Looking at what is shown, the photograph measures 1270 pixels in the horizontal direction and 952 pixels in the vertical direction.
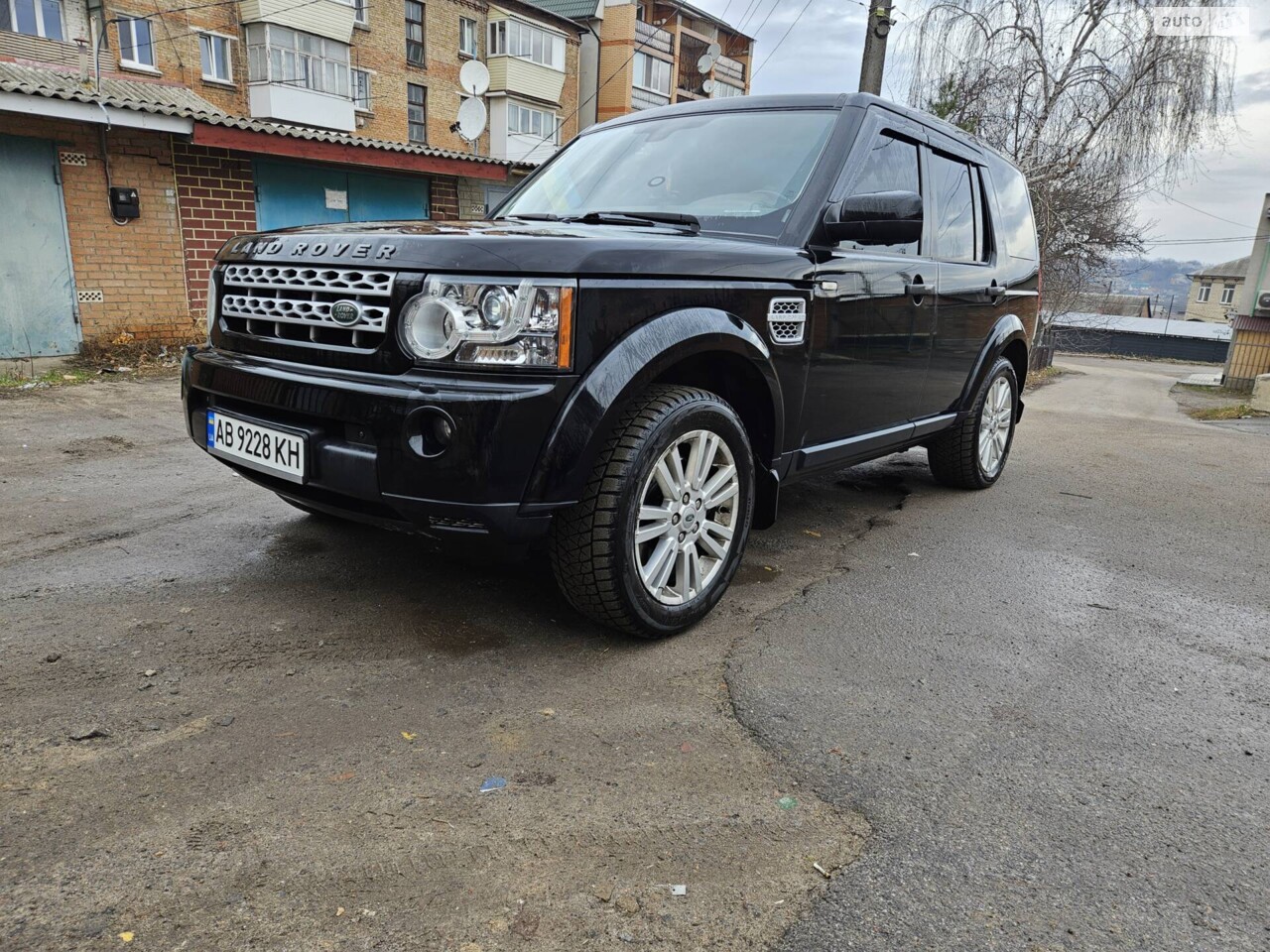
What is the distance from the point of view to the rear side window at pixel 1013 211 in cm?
493

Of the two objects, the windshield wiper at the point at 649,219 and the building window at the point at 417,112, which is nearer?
the windshield wiper at the point at 649,219

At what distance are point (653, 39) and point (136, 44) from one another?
21.9 meters

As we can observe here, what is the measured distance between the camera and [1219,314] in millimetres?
83375

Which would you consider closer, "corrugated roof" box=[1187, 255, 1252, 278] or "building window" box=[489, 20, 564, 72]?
"building window" box=[489, 20, 564, 72]

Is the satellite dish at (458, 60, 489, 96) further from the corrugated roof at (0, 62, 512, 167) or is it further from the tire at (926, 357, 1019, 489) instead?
the tire at (926, 357, 1019, 489)

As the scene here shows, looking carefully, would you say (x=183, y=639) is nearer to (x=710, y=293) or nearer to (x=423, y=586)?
(x=423, y=586)

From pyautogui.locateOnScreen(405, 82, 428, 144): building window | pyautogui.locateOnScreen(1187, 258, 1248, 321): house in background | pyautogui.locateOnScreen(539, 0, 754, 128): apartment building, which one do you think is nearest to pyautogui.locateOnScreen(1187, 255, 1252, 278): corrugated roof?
pyautogui.locateOnScreen(1187, 258, 1248, 321): house in background

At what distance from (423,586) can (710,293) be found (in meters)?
1.48

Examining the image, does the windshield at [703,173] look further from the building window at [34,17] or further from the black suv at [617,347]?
the building window at [34,17]

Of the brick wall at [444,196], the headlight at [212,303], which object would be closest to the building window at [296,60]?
the brick wall at [444,196]

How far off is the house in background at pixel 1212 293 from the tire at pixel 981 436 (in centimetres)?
9259

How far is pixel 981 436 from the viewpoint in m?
5.19

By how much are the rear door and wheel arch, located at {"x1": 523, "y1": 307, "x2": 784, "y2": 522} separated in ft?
4.75

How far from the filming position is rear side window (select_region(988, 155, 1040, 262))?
4930mm
